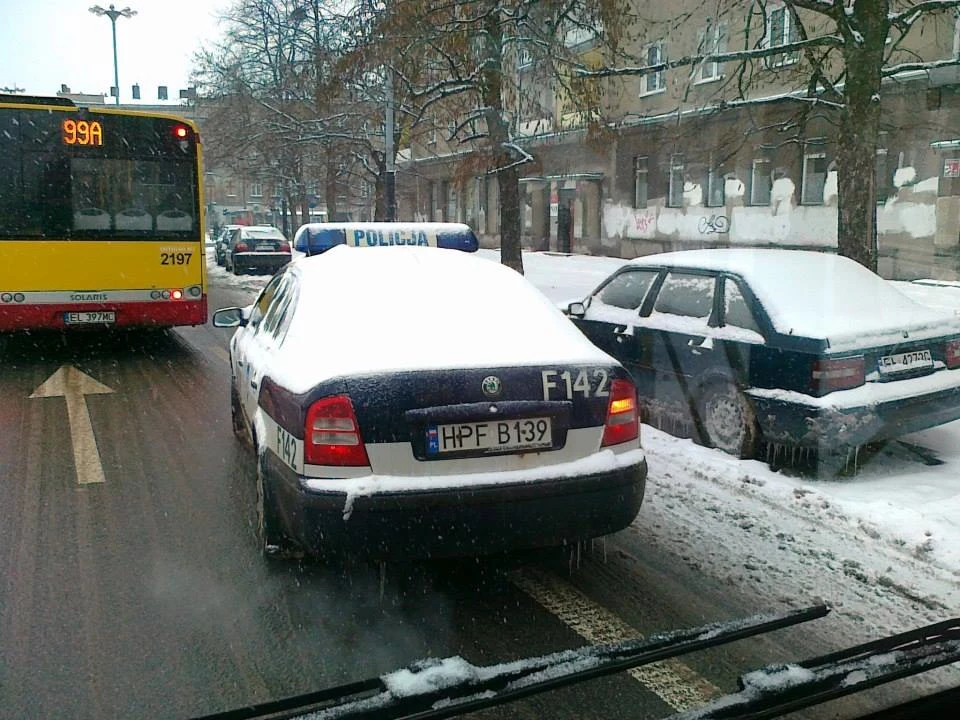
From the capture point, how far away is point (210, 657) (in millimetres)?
3375

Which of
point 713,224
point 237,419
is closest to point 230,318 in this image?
point 237,419

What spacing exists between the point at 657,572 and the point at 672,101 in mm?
25307

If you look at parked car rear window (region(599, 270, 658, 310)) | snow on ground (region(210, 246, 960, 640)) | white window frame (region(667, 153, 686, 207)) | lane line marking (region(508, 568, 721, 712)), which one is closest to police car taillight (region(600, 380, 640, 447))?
lane line marking (region(508, 568, 721, 712))

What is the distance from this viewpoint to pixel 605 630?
3.63 metres

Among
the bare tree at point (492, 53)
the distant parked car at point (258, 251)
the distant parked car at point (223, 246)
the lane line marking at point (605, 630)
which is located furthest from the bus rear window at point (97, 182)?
the distant parked car at point (223, 246)

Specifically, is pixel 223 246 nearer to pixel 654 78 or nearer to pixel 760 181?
pixel 654 78

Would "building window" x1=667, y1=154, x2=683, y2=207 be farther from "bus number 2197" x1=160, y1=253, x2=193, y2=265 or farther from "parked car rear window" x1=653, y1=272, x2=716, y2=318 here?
"parked car rear window" x1=653, y1=272, x2=716, y2=318

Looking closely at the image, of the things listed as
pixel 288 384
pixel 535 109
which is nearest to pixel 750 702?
pixel 288 384

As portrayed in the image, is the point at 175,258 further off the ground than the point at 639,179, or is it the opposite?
the point at 639,179

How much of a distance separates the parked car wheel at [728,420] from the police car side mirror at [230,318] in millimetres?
3513

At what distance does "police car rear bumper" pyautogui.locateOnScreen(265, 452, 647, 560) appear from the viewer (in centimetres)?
353

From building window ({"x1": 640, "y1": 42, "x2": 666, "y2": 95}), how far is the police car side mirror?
21741 millimetres

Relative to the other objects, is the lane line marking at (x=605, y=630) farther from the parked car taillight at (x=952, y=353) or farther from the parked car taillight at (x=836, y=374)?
the parked car taillight at (x=952, y=353)

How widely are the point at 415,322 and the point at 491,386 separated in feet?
2.14
